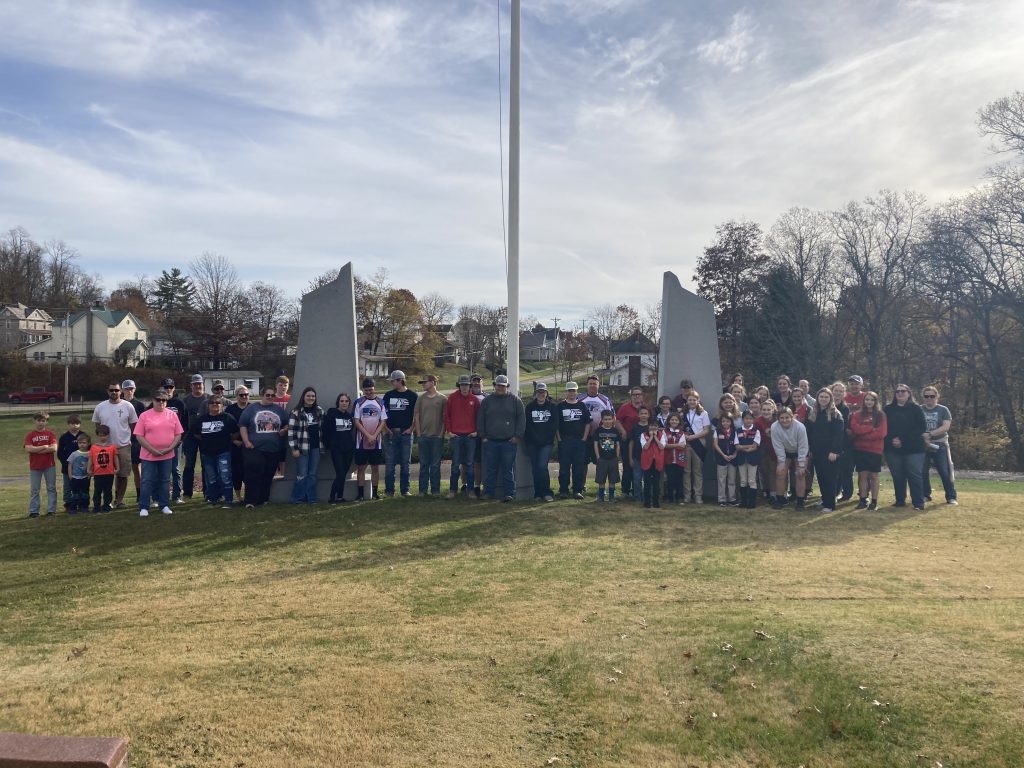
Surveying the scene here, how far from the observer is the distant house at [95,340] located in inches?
2423

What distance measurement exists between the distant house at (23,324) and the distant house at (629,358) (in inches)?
2132

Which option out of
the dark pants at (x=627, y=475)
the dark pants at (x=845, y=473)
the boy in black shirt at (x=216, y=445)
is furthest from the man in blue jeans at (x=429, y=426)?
the dark pants at (x=845, y=473)

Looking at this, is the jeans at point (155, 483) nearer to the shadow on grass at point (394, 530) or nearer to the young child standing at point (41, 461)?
the shadow on grass at point (394, 530)

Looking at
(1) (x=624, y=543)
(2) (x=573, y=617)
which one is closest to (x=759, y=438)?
(1) (x=624, y=543)

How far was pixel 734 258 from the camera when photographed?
44656mm

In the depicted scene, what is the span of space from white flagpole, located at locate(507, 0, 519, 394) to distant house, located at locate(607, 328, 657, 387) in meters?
46.1

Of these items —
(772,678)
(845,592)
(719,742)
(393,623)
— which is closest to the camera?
(719,742)

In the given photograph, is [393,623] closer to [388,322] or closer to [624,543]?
[624,543]

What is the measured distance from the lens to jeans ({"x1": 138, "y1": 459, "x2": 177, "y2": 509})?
9359 millimetres

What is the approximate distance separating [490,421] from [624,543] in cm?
314

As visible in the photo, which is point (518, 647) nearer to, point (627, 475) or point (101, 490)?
point (627, 475)

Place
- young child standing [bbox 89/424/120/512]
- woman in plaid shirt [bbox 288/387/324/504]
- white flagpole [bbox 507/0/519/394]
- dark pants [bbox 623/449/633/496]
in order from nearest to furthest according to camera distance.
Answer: young child standing [bbox 89/424/120/512] < woman in plaid shirt [bbox 288/387/324/504] < dark pants [bbox 623/449/633/496] < white flagpole [bbox 507/0/519/394]

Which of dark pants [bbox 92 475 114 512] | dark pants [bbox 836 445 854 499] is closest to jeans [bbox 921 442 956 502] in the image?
dark pants [bbox 836 445 854 499]

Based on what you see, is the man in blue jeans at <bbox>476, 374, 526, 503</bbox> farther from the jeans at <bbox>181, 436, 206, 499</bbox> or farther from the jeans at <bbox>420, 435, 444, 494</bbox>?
the jeans at <bbox>181, 436, 206, 499</bbox>
